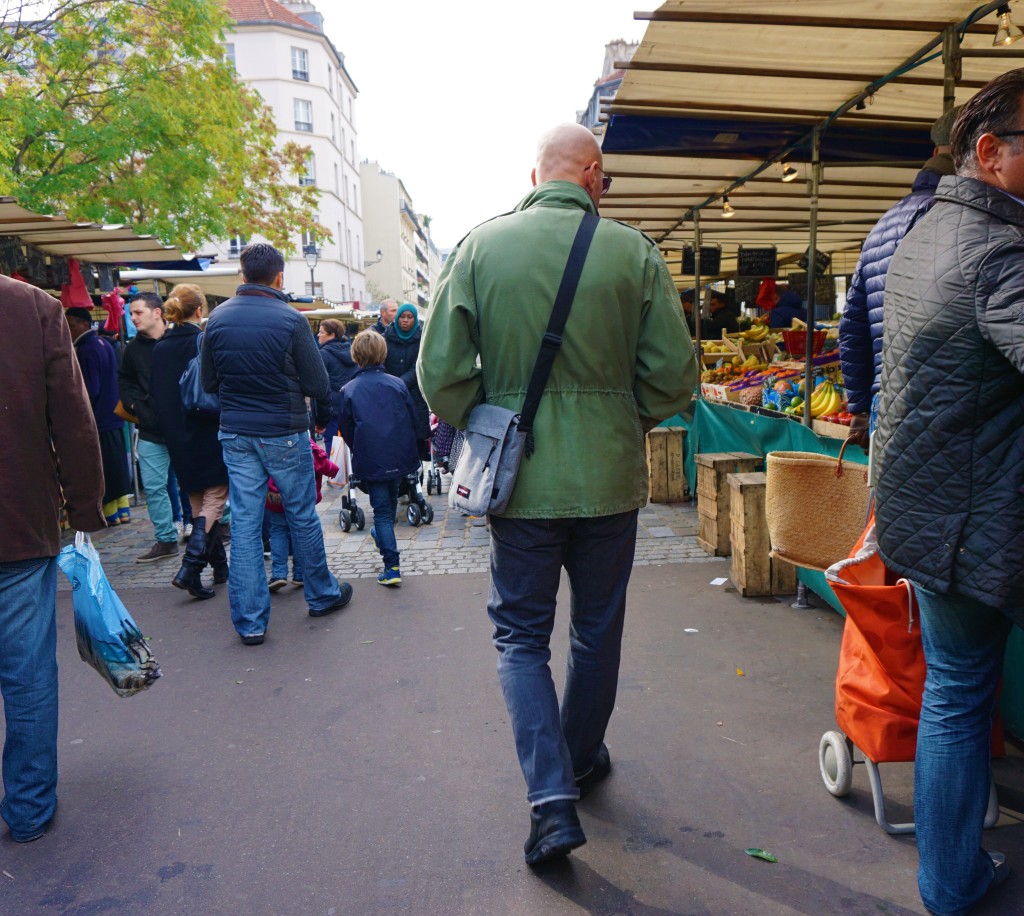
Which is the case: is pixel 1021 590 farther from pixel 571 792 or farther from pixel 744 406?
pixel 744 406

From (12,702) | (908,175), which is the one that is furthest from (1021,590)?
(908,175)

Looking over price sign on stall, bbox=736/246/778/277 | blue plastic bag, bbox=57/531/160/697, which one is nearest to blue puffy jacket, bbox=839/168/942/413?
blue plastic bag, bbox=57/531/160/697

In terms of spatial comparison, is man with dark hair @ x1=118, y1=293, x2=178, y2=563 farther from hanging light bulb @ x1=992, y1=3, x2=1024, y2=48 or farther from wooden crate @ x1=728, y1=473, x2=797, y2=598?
hanging light bulb @ x1=992, y1=3, x2=1024, y2=48

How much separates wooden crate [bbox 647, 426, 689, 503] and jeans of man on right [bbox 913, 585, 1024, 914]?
6.07 metres

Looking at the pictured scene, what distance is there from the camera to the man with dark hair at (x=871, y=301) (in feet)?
9.72

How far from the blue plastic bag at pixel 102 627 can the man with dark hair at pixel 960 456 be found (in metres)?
2.72

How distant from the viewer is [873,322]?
3148mm

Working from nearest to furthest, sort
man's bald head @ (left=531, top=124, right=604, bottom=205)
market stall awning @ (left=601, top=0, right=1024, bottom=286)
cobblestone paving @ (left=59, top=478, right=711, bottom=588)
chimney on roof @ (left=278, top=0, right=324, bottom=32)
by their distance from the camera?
man's bald head @ (left=531, top=124, right=604, bottom=205) < market stall awning @ (left=601, top=0, right=1024, bottom=286) < cobblestone paving @ (left=59, top=478, right=711, bottom=588) < chimney on roof @ (left=278, top=0, right=324, bottom=32)

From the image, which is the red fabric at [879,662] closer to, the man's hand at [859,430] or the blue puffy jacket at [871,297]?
the blue puffy jacket at [871,297]

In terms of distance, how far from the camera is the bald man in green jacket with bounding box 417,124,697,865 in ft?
8.47

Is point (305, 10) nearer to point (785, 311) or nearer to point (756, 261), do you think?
point (756, 261)

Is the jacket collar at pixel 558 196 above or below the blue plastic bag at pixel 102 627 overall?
above

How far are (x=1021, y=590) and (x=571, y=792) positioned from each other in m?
1.38

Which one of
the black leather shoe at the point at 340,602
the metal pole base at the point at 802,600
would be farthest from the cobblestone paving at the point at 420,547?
the metal pole base at the point at 802,600
